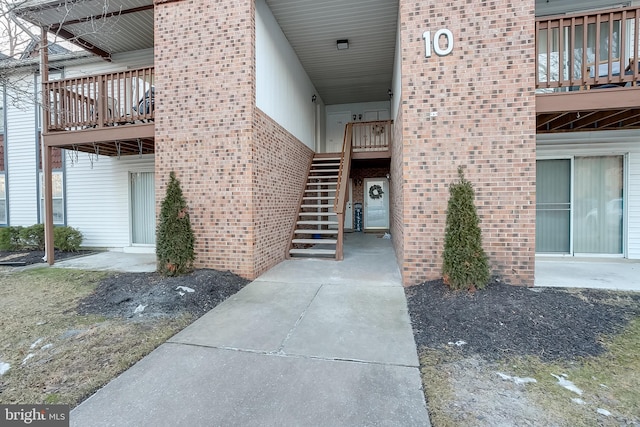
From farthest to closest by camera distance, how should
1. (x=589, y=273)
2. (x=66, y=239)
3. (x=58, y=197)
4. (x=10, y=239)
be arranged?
(x=58, y=197) → (x=10, y=239) → (x=66, y=239) → (x=589, y=273)

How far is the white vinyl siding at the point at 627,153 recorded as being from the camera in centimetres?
589

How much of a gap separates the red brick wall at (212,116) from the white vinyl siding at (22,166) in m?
6.98

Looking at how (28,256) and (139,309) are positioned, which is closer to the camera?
(139,309)

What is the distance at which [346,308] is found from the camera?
380 cm

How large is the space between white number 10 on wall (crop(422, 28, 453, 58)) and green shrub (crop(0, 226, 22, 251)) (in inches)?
440

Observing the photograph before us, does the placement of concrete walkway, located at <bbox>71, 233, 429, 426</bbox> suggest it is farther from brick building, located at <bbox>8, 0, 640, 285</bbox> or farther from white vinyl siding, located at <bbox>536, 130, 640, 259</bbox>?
white vinyl siding, located at <bbox>536, 130, 640, 259</bbox>

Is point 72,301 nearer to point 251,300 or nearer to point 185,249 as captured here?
point 185,249

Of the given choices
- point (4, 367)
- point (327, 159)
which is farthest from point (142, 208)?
point (4, 367)

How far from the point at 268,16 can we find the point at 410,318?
240 inches

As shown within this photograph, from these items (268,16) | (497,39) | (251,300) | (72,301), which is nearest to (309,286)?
(251,300)

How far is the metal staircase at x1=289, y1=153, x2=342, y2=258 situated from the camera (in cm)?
702

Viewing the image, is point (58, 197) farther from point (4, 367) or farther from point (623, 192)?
point (623, 192)

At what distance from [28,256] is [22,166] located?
346cm

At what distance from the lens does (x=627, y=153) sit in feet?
19.4
